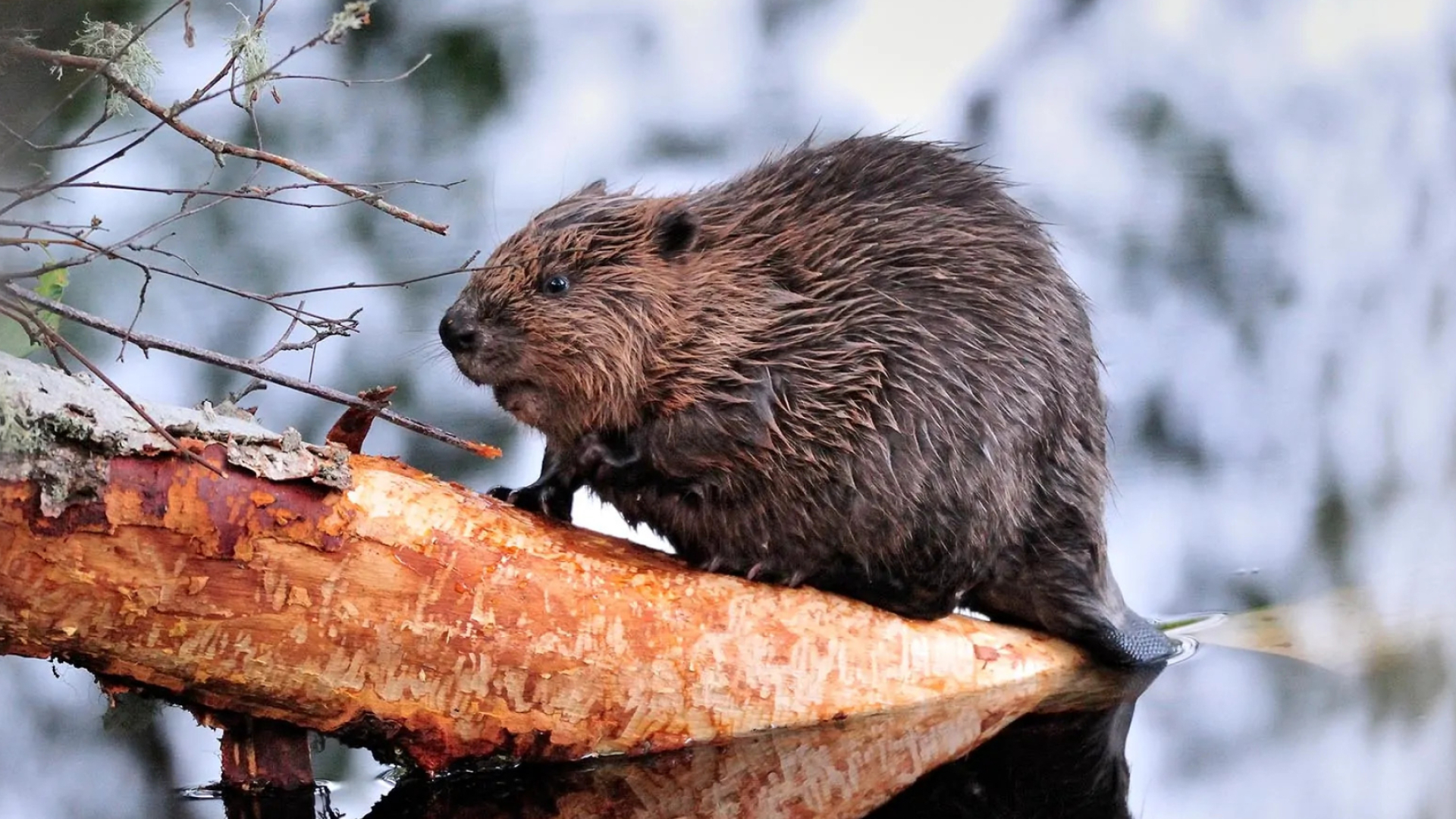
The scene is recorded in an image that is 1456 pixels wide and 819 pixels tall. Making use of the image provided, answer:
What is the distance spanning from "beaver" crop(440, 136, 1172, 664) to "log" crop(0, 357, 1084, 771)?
131mm

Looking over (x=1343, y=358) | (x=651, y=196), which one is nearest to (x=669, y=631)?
(x=651, y=196)

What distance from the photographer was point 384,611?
2.19 meters

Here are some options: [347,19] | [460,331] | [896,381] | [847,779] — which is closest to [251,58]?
[347,19]

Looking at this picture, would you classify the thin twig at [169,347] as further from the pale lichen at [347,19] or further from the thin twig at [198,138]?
the pale lichen at [347,19]

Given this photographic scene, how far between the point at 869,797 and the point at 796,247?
988 mm

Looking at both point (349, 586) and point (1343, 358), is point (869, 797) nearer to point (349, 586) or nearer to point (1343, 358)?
point (349, 586)

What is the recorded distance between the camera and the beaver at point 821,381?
2.57 metres

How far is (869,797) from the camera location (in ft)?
7.43

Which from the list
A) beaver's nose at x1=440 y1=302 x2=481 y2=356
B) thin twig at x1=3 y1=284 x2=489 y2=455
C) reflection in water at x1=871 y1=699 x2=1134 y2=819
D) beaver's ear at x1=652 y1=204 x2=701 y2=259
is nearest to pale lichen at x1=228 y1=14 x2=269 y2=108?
thin twig at x1=3 y1=284 x2=489 y2=455

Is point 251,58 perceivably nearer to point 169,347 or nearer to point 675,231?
point 169,347

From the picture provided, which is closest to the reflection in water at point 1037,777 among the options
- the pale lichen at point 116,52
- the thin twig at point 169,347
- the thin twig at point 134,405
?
the thin twig at point 169,347

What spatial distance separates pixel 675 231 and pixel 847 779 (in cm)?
99

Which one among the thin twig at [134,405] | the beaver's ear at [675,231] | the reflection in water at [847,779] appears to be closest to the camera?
the thin twig at [134,405]

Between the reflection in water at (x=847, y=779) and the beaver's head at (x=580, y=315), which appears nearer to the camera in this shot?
the reflection in water at (x=847, y=779)
